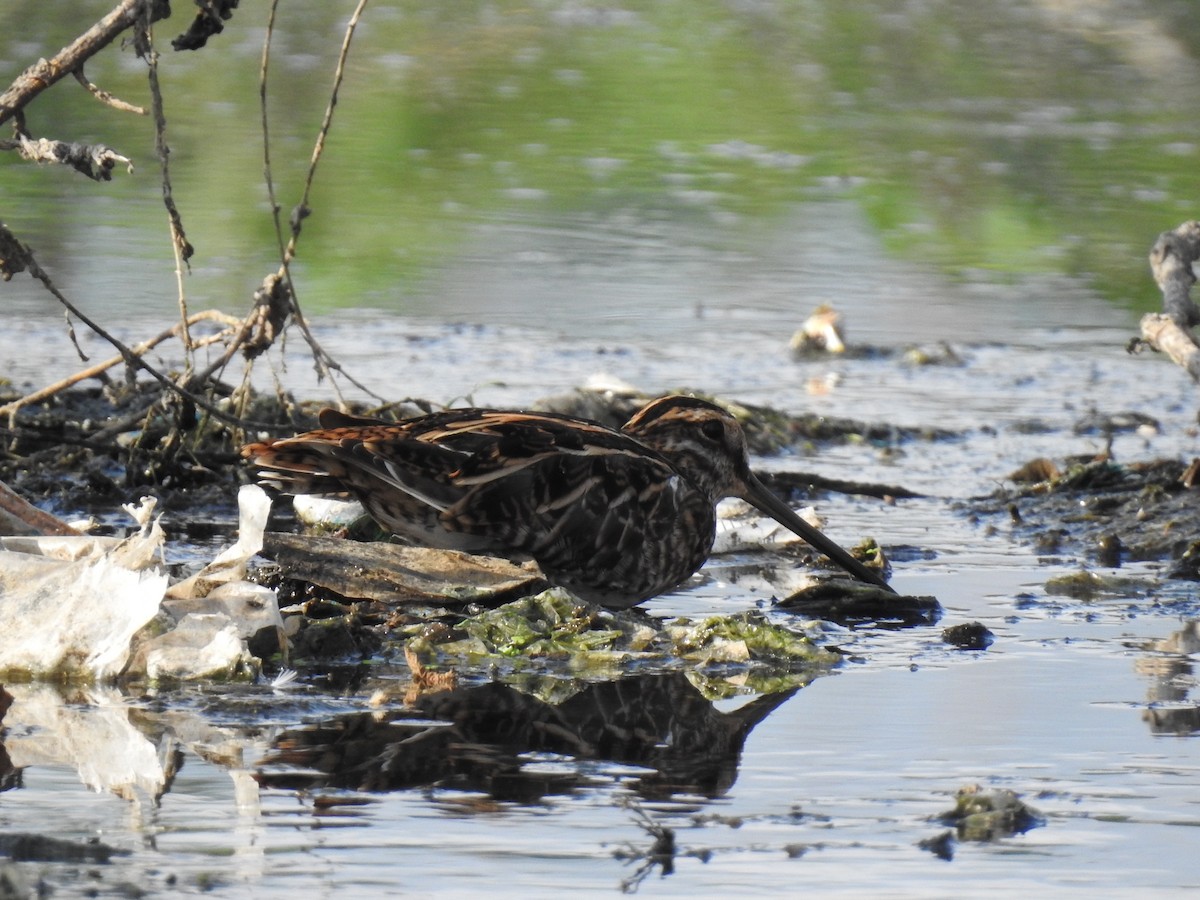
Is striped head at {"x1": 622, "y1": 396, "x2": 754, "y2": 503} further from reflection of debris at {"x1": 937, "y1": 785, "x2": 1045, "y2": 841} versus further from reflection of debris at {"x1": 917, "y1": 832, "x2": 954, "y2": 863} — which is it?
reflection of debris at {"x1": 917, "y1": 832, "x2": 954, "y2": 863}

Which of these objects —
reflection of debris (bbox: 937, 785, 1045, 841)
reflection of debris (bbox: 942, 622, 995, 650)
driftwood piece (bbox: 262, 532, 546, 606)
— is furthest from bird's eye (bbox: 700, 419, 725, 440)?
reflection of debris (bbox: 937, 785, 1045, 841)

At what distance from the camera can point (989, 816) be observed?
340 cm

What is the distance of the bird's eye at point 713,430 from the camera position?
573cm

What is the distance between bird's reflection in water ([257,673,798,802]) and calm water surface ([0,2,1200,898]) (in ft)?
0.14

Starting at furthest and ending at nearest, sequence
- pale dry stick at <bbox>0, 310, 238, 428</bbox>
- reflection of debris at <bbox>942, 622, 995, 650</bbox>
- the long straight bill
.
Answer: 1. pale dry stick at <bbox>0, 310, 238, 428</bbox>
2. the long straight bill
3. reflection of debris at <bbox>942, 622, 995, 650</bbox>

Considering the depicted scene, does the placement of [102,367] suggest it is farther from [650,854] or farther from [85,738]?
[650,854]

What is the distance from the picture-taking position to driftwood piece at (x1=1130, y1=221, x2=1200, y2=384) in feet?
21.0

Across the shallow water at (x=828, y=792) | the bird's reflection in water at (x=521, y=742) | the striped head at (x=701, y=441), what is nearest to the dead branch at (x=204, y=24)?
the striped head at (x=701, y=441)

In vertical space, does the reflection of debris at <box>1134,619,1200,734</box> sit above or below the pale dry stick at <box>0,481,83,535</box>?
below

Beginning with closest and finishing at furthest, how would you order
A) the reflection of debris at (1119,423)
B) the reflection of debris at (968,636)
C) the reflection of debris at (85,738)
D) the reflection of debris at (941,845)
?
the reflection of debris at (941,845) < the reflection of debris at (85,738) < the reflection of debris at (968,636) < the reflection of debris at (1119,423)

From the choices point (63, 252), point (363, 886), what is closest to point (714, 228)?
point (63, 252)

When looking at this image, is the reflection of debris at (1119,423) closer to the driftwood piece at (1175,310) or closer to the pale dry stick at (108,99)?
the driftwood piece at (1175,310)

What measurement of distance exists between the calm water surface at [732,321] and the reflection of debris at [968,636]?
0.13 feet

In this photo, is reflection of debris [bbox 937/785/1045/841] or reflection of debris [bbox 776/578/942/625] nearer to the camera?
reflection of debris [bbox 937/785/1045/841]
